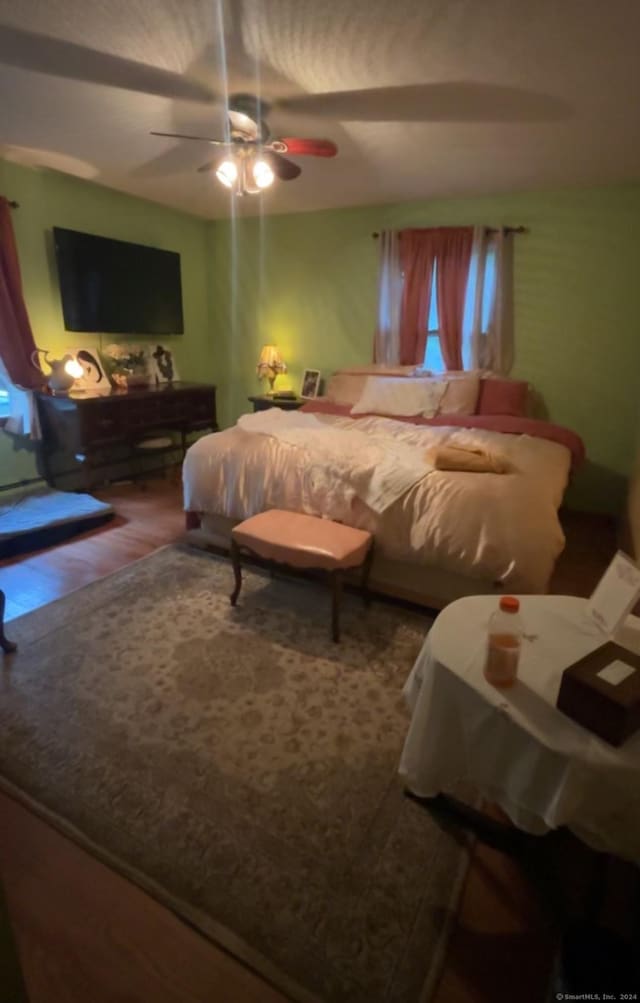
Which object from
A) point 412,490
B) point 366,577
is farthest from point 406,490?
point 366,577

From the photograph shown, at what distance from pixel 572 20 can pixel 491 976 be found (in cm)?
279

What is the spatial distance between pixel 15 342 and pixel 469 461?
127 inches

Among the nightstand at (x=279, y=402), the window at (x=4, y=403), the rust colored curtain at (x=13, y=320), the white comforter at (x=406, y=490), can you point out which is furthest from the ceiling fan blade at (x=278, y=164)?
the window at (x=4, y=403)

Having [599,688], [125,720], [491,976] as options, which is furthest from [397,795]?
[125,720]

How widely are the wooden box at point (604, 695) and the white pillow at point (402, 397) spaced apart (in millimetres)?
2894

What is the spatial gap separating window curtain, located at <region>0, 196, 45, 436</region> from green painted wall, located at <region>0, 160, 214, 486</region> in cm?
15

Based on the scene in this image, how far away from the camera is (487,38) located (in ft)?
5.89

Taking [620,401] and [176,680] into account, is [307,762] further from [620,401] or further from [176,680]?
[620,401]

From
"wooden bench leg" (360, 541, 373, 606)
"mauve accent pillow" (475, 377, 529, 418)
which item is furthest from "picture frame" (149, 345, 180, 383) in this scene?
"wooden bench leg" (360, 541, 373, 606)

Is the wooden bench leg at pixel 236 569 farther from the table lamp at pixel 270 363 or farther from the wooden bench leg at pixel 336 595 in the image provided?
the table lamp at pixel 270 363

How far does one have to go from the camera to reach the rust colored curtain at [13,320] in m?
3.33

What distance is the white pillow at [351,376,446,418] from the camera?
3.73 metres

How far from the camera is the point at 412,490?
7.30 feet

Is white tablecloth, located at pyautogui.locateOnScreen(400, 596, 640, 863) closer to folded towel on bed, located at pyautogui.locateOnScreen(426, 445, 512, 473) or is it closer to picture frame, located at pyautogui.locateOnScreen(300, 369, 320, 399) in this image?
folded towel on bed, located at pyautogui.locateOnScreen(426, 445, 512, 473)
